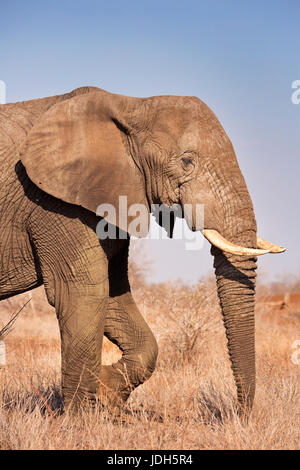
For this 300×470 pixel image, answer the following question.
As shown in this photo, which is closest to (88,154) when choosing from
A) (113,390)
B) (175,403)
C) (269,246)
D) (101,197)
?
(101,197)

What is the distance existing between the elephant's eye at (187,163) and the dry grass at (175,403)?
1.91 meters

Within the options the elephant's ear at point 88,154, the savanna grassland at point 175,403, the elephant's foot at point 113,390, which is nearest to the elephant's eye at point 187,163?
the elephant's ear at point 88,154

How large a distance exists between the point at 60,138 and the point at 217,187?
4.53 feet

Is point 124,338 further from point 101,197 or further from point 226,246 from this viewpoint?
point 226,246

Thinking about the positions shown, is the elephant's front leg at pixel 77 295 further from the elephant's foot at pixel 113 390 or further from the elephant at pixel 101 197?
the elephant's foot at pixel 113 390

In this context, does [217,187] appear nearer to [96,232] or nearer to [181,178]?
[181,178]

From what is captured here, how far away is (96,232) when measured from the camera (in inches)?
202

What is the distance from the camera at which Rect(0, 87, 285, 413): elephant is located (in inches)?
198

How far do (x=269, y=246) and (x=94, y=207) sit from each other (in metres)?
1.46

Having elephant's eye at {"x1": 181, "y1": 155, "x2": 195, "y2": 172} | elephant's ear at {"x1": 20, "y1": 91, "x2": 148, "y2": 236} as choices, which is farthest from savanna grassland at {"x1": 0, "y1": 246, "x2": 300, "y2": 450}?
elephant's eye at {"x1": 181, "y1": 155, "x2": 195, "y2": 172}

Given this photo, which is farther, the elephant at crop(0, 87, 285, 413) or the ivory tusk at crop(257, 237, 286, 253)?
the elephant at crop(0, 87, 285, 413)

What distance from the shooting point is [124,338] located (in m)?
6.01

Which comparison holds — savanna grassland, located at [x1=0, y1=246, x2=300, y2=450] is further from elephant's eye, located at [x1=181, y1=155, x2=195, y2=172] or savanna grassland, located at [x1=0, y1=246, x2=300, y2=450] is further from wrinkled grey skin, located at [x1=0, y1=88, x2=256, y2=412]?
elephant's eye, located at [x1=181, y1=155, x2=195, y2=172]
